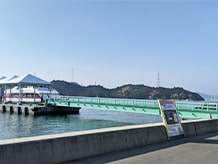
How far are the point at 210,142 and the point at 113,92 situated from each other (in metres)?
155

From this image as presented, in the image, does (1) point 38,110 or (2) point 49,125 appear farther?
(1) point 38,110

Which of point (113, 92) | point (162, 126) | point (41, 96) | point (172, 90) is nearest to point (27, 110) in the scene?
point (41, 96)

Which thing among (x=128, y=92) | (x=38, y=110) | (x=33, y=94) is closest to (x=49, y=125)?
(x=38, y=110)

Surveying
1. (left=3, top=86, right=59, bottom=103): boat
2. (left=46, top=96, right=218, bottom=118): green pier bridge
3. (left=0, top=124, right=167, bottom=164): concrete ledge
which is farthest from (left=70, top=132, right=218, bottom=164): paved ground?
(left=3, top=86, right=59, bottom=103): boat

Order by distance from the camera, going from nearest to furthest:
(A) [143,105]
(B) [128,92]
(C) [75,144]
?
(C) [75,144] < (A) [143,105] < (B) [128,92]

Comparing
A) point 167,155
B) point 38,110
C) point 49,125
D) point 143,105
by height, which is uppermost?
point 143,105

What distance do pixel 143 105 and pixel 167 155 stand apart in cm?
3239

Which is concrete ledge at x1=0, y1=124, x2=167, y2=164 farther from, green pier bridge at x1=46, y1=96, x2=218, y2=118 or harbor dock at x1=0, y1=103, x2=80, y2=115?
harbor dock at x1=0, y1=103, x2=80, y2=115

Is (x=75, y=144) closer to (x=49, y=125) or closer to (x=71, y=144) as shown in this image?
(x=71, y=144)

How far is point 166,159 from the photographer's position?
826cm

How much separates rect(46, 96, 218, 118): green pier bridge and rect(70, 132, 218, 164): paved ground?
40.9ft

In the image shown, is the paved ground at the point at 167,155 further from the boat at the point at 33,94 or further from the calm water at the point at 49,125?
the boat at the point at 33,94

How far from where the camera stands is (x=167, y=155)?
8.80 m

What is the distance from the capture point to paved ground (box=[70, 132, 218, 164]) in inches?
313
